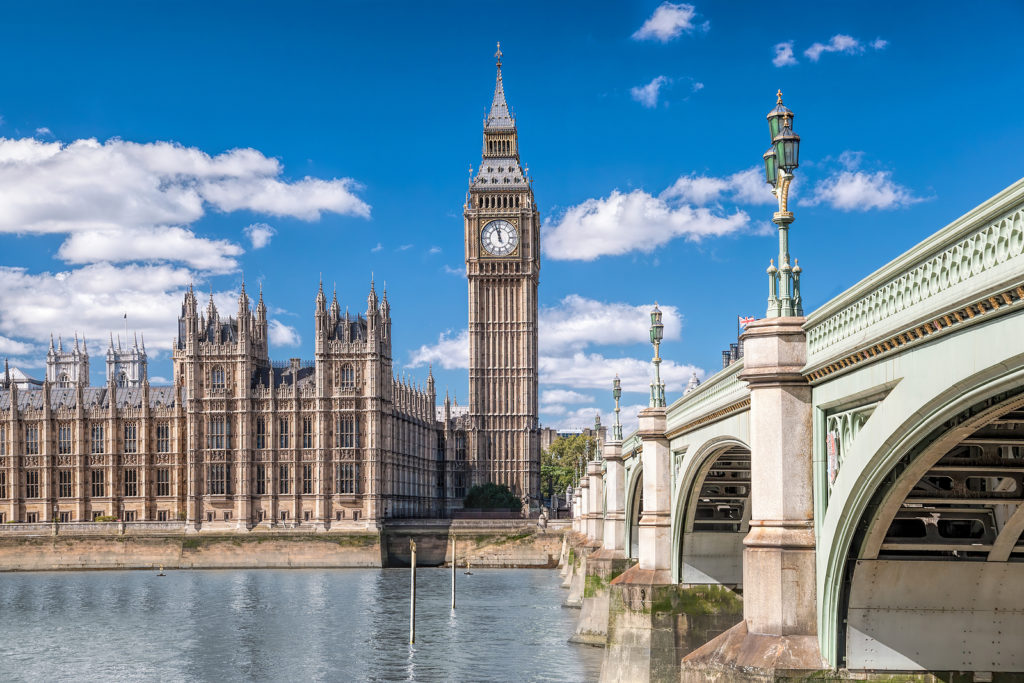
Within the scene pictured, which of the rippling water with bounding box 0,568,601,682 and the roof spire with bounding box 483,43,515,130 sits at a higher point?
the roof spire with bounding box 483,43,515,130

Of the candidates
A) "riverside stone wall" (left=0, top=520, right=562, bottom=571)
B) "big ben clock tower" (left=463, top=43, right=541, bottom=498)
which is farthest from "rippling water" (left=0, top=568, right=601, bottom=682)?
"big ben clock tower" (left=463, top=43, right=541, bottom=498)

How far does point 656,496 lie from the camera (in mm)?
33375

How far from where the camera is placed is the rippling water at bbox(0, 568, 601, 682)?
46.7 meters

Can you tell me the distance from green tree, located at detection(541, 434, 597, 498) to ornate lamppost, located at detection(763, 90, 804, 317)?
15140 centimetres

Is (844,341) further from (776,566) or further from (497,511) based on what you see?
(497,511)

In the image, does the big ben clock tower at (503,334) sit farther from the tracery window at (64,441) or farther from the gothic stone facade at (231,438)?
the tracery window at (64,441)

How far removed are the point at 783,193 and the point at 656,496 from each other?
16724 mm

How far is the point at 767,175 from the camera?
58.0 ft

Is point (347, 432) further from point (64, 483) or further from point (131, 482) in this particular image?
point (64, 483)

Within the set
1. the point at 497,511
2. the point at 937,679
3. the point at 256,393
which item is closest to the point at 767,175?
the point at 937,679

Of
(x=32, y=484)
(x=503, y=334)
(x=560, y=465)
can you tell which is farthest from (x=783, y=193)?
(x=560, y=465)

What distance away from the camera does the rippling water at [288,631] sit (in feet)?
153

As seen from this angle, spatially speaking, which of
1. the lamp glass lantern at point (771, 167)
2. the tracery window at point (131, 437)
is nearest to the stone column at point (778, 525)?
the lamp glass lantern at point (771, 167)

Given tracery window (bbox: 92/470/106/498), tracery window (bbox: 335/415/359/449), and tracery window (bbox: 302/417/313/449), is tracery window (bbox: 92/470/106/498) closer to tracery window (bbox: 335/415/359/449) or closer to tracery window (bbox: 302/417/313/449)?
tracery window (bbox: 302/417/313/449)
